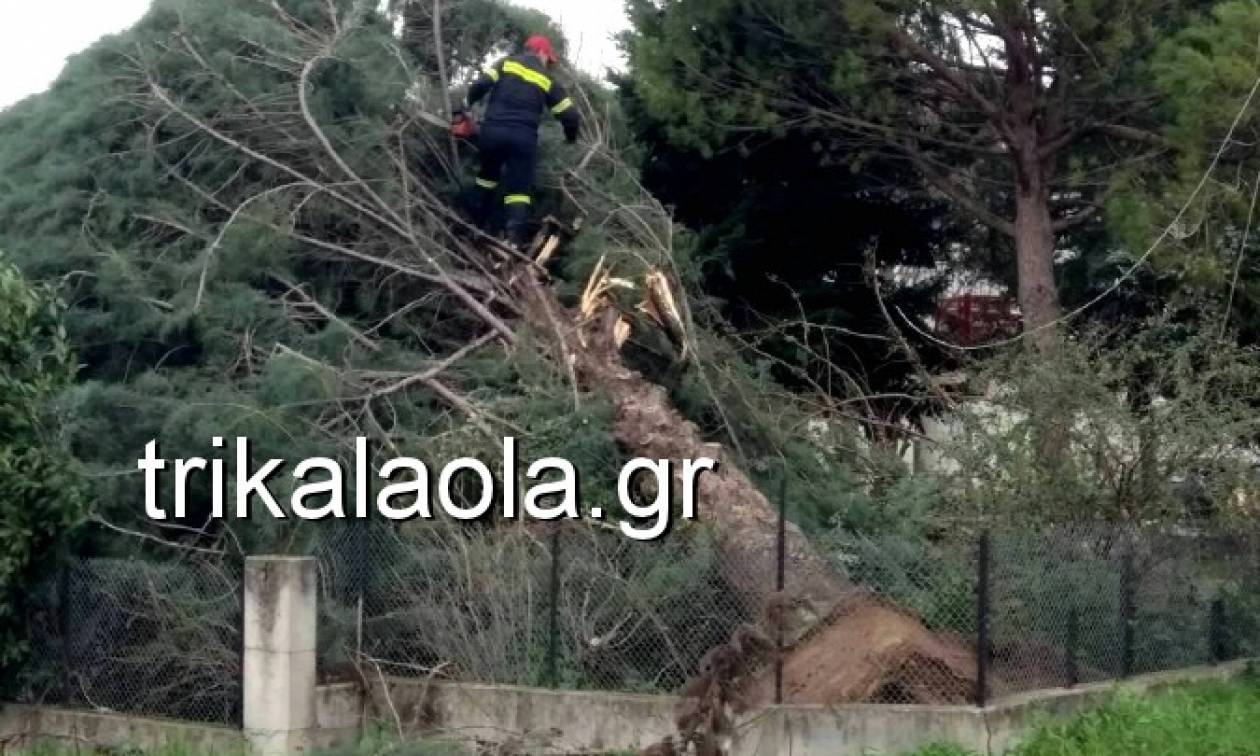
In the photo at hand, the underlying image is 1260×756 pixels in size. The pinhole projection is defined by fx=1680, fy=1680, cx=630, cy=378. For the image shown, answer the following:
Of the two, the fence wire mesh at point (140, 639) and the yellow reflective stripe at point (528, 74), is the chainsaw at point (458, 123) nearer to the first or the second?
the yellow reflective stripe at point (528, 74)

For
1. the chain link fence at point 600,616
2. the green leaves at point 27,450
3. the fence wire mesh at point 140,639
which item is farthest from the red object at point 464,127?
the fence wire mesh at point 140,639

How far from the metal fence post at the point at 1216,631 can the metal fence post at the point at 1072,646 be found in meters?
1.69

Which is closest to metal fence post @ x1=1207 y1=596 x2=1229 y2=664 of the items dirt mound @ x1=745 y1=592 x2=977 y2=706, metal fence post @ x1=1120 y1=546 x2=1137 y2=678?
metal fence post @ x1=1120 y1=546 x2=1137 y2=678

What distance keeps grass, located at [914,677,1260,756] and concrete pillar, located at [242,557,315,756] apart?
3.72 meters

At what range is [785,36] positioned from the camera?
50.5 feet

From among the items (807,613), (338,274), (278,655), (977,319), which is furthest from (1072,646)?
(977,319)

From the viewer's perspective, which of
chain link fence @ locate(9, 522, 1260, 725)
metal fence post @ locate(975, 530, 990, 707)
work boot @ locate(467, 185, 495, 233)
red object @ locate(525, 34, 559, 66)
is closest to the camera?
metal fence post @ locate(975, 530, 990, 707)

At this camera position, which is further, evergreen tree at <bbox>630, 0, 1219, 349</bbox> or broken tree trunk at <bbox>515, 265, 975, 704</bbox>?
evergreen tree at <bbox>630, 0, 1219, 349</bbox>

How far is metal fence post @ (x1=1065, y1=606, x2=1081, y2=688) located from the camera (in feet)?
35.1

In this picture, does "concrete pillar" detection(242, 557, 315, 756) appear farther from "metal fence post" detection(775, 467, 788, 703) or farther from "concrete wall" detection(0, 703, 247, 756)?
"metal fence post" detection(775, 467, 788, 703)

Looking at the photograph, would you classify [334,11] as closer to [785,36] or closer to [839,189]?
[785,36]

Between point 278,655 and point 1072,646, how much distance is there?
16.5 ft

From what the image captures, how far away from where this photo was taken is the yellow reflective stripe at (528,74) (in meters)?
13.0

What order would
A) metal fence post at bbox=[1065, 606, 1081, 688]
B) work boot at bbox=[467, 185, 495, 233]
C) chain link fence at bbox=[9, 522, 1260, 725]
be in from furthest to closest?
work boot at bbox=[467, 185, 495, 233]
metal fence post at bbox=[1065, 606, 1081, 688]
chain link fence at bbox=[9, 522, 1260, 725]
